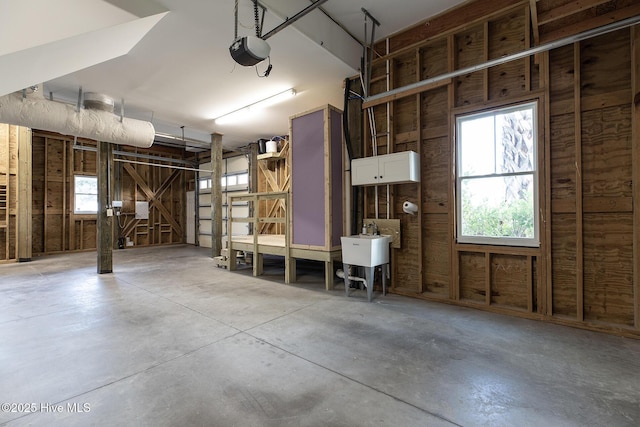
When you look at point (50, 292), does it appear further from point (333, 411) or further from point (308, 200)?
point (333, 411)

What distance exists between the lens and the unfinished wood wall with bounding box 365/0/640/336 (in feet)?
8.91

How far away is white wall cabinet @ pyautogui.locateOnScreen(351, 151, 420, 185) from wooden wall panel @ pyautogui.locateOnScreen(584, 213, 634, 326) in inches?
72.0

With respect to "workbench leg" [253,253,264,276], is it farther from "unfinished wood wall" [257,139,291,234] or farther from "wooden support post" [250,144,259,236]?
"wooden support post" [250,144,259,236]

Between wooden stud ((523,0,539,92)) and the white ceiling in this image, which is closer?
the white ceiling

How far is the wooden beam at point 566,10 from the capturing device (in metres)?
2.60

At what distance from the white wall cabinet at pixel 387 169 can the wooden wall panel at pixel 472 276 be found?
1.19 meters

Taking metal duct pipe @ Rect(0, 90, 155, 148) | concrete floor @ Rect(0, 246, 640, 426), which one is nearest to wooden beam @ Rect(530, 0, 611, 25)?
concrete floor @ Rect(0, 246, 640, 426)

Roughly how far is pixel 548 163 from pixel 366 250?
219cm

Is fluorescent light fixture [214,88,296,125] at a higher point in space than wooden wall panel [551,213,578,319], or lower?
higher

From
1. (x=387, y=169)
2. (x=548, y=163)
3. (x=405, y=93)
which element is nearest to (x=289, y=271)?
(x=387, y=169)

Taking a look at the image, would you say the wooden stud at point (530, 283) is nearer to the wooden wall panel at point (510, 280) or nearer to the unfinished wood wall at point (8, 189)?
the wooden wall panel at point (510, 280)

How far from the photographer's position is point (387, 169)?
3840mm

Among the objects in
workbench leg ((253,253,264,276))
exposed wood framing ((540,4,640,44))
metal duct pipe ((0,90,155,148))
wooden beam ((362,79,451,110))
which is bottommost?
workbench leg ((253,253,264,276))

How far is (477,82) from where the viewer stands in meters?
3.46
